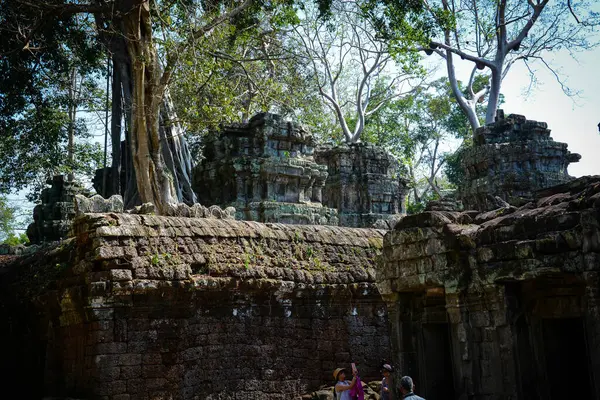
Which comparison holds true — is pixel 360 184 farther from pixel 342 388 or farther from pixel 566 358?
pixel 566 358

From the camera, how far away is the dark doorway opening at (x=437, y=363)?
8703mm

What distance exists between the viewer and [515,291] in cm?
772

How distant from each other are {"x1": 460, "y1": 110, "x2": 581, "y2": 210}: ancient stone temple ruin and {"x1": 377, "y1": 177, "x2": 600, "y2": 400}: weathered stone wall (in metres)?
11.1

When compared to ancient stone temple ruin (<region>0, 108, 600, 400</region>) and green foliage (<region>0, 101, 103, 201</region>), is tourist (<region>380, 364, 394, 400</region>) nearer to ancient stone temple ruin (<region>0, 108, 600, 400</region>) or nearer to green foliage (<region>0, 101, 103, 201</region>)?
ancient stone temple ruin (<region>0, 108, 600, 400</region>)

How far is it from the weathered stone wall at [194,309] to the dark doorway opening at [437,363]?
257 centimetres

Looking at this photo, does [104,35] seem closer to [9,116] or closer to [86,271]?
[9,116]

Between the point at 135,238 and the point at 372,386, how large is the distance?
4.43 m

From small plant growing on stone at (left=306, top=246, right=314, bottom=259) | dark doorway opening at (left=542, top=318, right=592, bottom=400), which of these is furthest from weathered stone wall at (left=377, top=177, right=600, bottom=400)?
small plant growing on stone at (left=306, top=246, right=314, bottom=259)

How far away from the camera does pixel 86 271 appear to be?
29.7ft

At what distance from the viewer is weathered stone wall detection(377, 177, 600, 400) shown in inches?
274

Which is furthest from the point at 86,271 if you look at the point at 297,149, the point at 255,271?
the point at 297,149

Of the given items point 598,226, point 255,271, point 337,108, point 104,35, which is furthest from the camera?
point 337,108

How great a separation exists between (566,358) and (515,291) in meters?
1.01

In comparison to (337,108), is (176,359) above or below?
below
